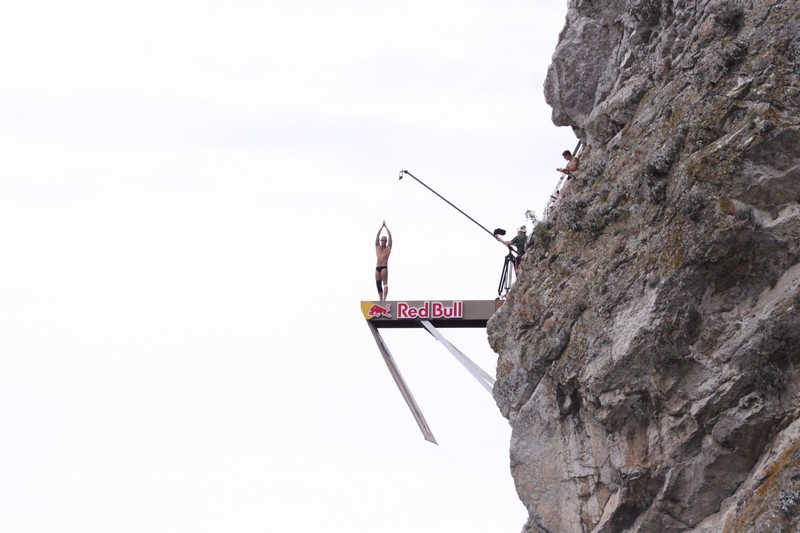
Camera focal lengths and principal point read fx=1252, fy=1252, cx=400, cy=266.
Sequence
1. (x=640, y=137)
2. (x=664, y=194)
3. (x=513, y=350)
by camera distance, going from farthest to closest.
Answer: (x=513, y=350), (x=640, y=137), (x=664, y=194)

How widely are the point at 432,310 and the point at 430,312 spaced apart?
61 millimetres

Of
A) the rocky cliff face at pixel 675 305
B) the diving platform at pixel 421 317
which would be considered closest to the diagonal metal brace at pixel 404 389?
the diving platform at pixel 421 317

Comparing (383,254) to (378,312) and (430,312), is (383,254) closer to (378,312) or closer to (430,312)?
(378,312)

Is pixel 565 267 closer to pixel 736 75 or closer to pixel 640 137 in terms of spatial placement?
pixel 640 137

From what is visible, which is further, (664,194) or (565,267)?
(565,267)

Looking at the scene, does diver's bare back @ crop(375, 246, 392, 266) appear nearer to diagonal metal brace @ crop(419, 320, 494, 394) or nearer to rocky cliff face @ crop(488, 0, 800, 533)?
diagonal metal brace @ crop(419, 320, 494, 394)

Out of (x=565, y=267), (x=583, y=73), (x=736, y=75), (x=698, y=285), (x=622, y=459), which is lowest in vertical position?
(x=622, y=459)

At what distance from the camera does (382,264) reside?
2623 cm

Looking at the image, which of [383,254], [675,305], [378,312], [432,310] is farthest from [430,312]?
[675,305]

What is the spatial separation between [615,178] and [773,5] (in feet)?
12.1

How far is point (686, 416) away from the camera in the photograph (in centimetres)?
1708

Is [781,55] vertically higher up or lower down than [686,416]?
higher up

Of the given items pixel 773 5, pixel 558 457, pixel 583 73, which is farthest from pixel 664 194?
pixel 583 73

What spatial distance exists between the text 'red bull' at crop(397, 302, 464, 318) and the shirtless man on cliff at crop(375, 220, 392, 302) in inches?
19.9
